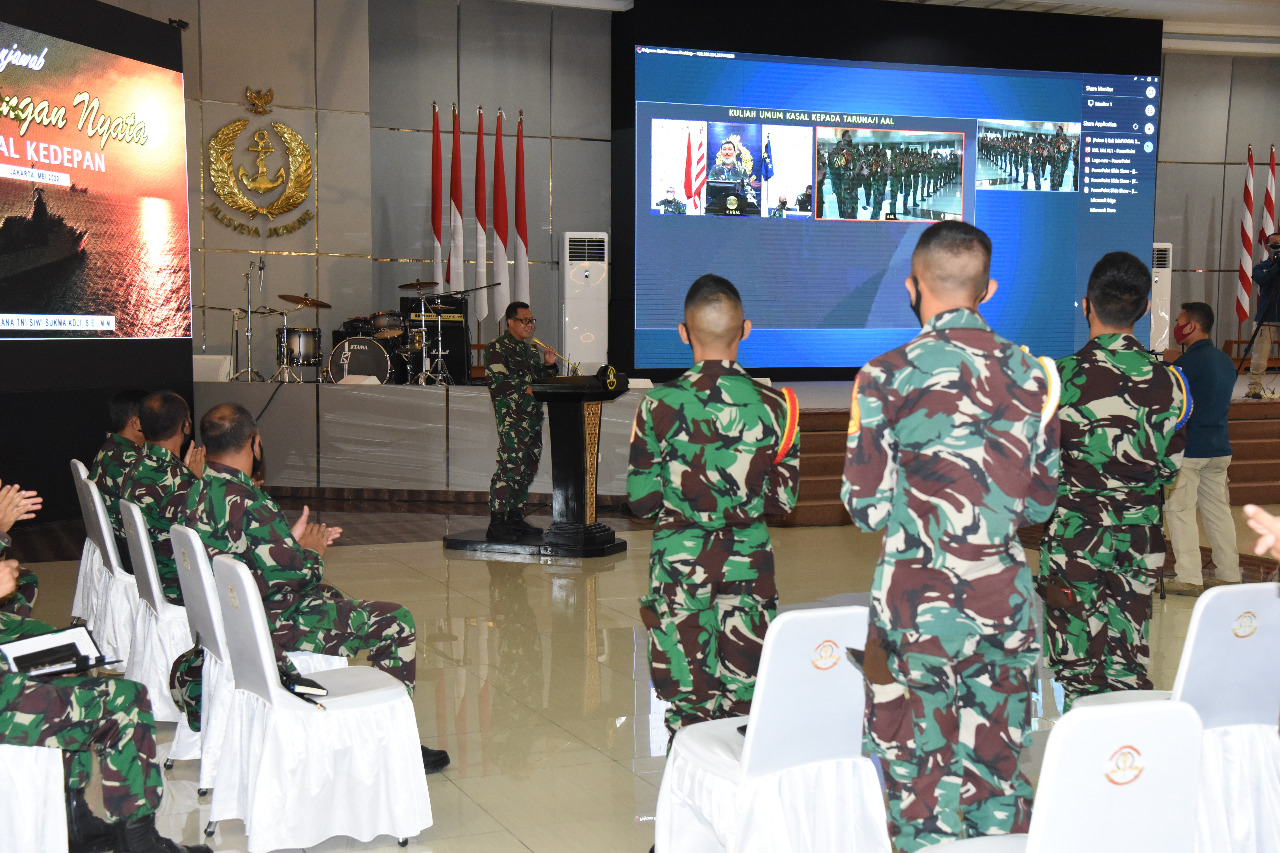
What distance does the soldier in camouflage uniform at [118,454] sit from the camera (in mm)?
4590

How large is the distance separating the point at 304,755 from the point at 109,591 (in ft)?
6.81

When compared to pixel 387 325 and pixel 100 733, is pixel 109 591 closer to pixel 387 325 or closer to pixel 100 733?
pixel 100 733

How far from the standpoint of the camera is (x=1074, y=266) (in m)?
12.8

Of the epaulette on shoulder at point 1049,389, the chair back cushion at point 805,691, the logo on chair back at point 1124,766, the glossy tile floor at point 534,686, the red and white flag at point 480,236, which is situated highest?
the red and white flag at point 480,236

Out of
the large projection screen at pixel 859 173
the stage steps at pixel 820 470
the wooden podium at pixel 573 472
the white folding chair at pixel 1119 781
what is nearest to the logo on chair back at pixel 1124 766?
the white folding chair at pixel 1119 781

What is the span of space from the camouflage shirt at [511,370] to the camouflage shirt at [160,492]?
9.95 ft

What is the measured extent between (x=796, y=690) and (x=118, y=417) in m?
3.54

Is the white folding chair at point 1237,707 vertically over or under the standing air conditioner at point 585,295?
under

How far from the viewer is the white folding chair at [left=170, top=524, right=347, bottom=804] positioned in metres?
3.09

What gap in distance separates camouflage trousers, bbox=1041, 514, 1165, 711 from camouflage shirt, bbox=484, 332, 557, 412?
4.36 m

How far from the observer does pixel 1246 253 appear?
45.2 ft

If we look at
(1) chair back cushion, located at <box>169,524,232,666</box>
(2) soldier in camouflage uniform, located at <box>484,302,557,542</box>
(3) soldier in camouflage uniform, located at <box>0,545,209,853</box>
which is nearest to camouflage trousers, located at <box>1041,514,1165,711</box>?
(1) chair back cushion, located at <box>169,524,232,666</box>

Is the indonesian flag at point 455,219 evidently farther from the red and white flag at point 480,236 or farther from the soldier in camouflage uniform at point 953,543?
the soldier in camouflage uniform at point 953,543

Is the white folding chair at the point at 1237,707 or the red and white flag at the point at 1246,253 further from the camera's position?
the red and white flag at the point at 1246,253
